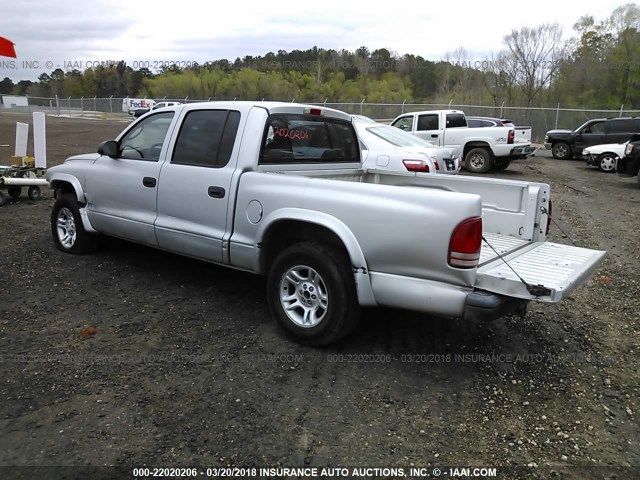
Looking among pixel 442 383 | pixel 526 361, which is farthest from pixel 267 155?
pixel 526 361

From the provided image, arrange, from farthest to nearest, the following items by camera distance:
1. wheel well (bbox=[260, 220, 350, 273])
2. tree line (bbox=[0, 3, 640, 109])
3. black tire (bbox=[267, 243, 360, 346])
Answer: tree line (bbox=[0, 3, 640, 109]) < wheel well (bbox=[260, 220, 350, 273]) < black tire (bbox=[267, 243, 360, 346])

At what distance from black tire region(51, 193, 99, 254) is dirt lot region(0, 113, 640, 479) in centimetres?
62

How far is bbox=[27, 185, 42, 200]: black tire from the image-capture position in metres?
9.89

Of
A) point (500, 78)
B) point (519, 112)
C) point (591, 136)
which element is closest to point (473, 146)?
point (591, 136)

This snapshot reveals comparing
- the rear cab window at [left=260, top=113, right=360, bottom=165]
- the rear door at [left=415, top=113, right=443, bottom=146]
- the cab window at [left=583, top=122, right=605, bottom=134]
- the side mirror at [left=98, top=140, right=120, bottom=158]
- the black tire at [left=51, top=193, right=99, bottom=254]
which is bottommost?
the black tire at [left=51, top=193, right=99, bottom=254]

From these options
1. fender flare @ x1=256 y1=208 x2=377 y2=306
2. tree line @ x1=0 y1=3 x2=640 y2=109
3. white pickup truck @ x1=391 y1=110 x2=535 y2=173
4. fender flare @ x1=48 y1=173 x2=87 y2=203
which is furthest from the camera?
tree line @ x1=0 y1=3 x2=640 y2=109

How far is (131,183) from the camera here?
5.29 metres

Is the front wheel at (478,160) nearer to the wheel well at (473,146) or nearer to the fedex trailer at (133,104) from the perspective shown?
the wheel well at (473,146)

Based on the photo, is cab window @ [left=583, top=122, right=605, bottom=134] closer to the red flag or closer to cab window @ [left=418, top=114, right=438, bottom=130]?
cab window @ [left=418, top=114, right=438, bottom=130]

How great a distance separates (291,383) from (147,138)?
3.11 metres

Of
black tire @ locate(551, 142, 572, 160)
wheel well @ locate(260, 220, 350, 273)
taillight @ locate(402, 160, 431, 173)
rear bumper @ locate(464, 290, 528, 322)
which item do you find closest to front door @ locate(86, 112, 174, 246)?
wheel well @ locate(260, 220, 350, 273)

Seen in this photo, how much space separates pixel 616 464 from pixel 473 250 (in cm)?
137

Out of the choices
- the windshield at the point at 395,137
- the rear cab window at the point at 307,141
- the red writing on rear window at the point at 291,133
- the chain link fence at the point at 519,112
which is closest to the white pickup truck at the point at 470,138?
the windshield at the point at 395,137

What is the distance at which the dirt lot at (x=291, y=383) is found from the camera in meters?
2.87
